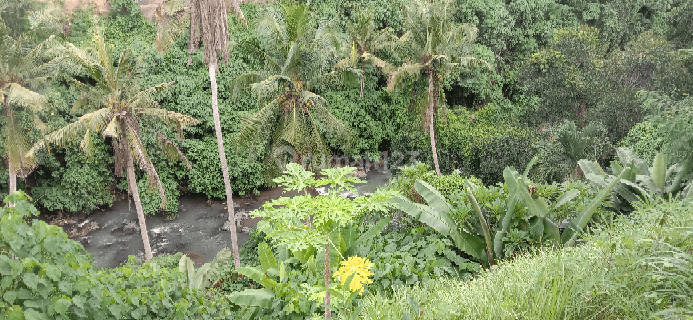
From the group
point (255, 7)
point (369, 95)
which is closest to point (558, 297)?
point (369, 95)

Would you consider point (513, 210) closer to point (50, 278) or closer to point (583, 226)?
point (583, 226)

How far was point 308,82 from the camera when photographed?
13.5 metres

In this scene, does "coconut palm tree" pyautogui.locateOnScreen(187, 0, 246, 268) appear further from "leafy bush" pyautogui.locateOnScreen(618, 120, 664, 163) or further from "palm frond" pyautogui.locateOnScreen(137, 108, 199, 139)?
"leafy bush" pyautogui.locateOnScreen(618, 120, 664, 163)

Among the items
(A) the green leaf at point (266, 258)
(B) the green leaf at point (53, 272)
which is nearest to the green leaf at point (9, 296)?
(B) the green leaf at point (53, 272)

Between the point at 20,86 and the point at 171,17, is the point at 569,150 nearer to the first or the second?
the point at 171,17

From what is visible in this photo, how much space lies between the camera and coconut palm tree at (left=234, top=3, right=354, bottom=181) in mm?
12606

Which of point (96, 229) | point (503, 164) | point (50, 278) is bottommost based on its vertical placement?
point (96, 229)

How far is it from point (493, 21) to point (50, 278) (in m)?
26.7

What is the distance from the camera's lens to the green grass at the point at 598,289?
3230 mm

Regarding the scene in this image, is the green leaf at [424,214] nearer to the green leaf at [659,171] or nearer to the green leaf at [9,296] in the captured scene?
the green leaf at [659,171]

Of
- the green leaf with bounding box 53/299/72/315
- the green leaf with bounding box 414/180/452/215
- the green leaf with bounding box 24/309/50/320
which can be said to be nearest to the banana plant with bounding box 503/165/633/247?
the green leaf with bounding box 414/180/452/215

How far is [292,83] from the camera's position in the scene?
42.1 feet

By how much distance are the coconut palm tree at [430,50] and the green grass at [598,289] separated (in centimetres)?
1451

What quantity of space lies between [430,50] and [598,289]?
15.5 meters
